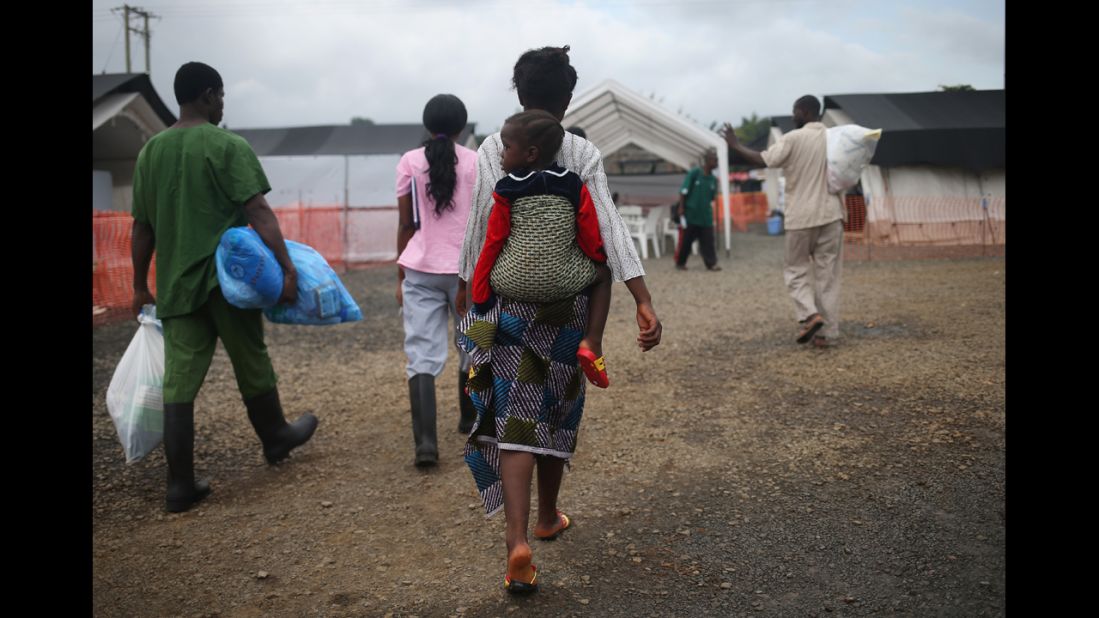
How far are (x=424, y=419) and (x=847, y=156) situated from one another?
401cm

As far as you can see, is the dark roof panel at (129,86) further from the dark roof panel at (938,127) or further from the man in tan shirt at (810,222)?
the dark roof panel at (938,127)

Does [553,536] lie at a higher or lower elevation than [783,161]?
lower

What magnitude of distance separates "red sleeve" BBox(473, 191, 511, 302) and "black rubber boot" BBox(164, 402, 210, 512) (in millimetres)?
1730

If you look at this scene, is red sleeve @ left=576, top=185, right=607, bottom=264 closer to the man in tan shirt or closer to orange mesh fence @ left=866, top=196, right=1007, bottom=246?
the man in tan shirt

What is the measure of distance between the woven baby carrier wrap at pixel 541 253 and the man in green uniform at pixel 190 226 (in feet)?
5.08

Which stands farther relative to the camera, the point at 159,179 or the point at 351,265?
the point at 351,265

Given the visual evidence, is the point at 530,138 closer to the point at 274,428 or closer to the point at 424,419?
the point at 424,419

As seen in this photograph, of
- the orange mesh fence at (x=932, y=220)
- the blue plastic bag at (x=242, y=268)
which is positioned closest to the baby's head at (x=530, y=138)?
the blue plastic bag at (x=242, y=268)

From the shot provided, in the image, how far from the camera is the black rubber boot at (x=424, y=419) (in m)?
4.09
